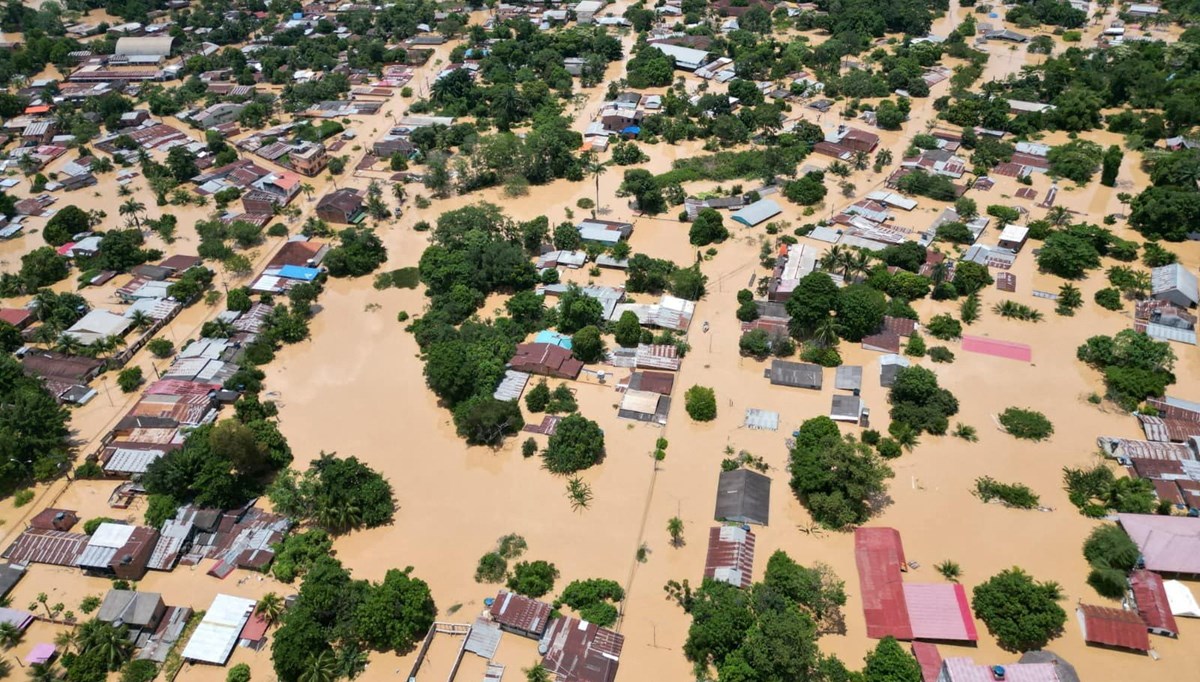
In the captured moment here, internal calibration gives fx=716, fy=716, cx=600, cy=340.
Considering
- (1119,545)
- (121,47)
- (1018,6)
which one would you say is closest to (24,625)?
(1119,545)

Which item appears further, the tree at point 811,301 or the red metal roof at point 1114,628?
the tree at point 811,301

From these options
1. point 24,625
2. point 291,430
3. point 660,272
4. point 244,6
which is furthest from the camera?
point 244,6

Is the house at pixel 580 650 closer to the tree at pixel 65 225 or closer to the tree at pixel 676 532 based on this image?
the tree at pixel 676 532

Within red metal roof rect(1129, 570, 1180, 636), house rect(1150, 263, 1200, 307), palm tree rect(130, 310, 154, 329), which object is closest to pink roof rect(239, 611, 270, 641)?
palm tree rect(130, 310, 154, 329)

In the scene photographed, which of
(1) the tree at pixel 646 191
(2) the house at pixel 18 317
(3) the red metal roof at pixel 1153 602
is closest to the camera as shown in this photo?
(3) the red metal roof at pixel 1153 602

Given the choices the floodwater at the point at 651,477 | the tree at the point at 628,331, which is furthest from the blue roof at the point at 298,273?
the tree at the point at 628,331

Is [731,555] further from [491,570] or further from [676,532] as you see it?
[491,570]

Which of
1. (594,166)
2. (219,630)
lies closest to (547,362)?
(219,630)

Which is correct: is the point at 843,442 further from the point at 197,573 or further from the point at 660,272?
the point at 197,573

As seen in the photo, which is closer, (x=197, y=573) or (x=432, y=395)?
(x=197, y=573)
